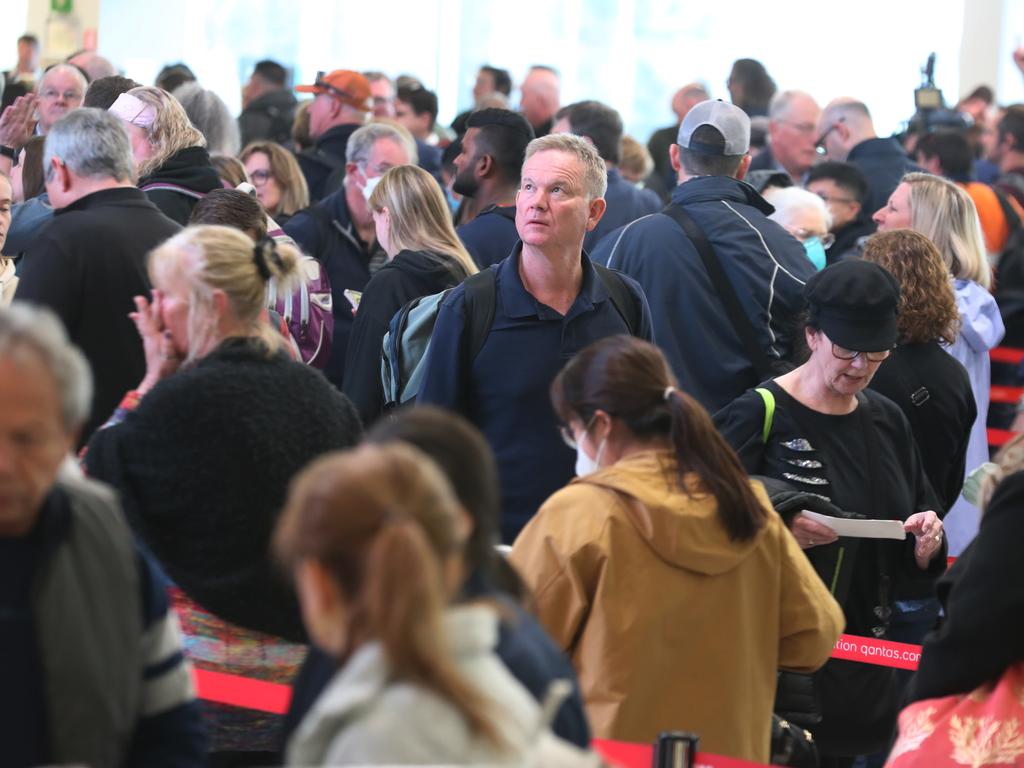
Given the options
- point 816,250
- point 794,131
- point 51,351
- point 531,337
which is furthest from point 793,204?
point 51,351

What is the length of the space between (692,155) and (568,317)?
1.36 metres

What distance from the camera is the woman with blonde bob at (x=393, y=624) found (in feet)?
5.99

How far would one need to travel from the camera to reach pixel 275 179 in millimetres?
7125

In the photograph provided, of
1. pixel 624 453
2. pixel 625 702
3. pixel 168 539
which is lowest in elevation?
pixel 625 702

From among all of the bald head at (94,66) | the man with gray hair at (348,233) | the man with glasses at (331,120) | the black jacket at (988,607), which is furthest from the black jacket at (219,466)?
the bald head at (94,66)

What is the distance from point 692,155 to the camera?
18.1ft

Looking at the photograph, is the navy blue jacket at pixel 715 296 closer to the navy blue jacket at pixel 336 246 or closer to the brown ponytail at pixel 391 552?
the navy blue jacket at pixel 336 246

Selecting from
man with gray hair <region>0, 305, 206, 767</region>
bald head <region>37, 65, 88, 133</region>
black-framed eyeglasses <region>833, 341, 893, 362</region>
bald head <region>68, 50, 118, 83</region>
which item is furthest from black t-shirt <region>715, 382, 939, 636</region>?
bald head <region>68, 50, 118, 83</region>

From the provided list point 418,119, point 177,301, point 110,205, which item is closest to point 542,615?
point 177,301

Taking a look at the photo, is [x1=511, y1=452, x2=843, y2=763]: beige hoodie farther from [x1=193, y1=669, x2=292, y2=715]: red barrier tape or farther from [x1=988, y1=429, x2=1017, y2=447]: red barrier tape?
[x1=988, y1=429, x2=1017, y2=447]: red barrier tape

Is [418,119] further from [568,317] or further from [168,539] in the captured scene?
[168,539]

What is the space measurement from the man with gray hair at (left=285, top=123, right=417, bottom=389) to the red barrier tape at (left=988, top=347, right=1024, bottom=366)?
279cm

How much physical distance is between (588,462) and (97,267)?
5.23 ft

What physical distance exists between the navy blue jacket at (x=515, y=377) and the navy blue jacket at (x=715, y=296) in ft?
3.05
